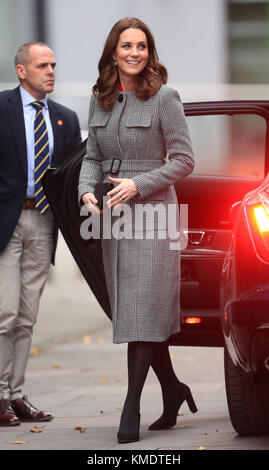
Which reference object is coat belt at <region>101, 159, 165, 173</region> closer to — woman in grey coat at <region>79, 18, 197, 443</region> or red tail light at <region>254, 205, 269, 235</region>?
woman in grey coat at <region>79, 18, 197, 443</region>

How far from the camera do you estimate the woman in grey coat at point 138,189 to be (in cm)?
484

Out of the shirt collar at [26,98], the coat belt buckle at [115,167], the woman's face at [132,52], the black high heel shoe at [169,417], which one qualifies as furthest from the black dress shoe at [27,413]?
the woman's face at [132,52]

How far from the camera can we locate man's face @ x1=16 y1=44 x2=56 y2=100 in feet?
18.6

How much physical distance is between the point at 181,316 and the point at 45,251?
839mm

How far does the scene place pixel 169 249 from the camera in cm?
493

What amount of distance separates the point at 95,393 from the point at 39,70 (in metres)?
2.21

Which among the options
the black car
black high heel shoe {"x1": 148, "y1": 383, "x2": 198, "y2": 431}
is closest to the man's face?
the black car

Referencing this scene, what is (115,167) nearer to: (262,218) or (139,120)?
(139,120)

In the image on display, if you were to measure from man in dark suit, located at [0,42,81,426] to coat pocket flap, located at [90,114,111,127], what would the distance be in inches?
24.4

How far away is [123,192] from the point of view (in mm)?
4785

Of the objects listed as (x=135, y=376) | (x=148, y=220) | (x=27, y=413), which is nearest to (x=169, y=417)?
(x=135, y=376)

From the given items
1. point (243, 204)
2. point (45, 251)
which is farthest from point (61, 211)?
point (243, 204)

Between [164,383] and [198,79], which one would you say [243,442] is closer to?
[164,383]

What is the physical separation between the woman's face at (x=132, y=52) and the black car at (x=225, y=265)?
57 cm
